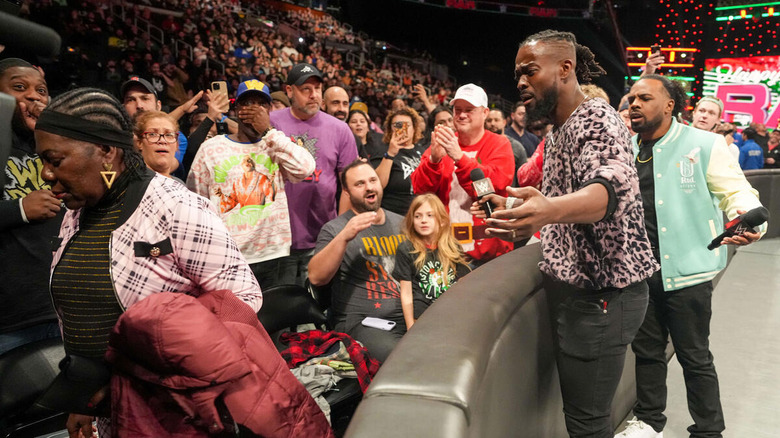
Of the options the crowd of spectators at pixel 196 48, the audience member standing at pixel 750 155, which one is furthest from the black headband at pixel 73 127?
the audience member standing at pixel 750 155

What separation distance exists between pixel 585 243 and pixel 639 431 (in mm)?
1266

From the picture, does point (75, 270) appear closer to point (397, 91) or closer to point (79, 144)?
point (79, 144)

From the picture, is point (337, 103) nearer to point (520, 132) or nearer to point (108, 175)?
point (520, 132)

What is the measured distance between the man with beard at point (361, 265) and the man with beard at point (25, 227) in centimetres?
132

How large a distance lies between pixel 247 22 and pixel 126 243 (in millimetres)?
17912

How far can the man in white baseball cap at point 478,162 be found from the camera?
3.12 meters

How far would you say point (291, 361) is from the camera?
2482 mm

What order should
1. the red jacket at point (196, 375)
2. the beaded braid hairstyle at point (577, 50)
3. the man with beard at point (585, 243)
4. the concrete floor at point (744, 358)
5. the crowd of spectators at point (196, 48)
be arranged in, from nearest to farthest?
1. the red jacket at point (196, 375)
2. the man with beard at point (585, 243)
3. the beaded braid hairstyle at point (577, 50)
4. the concrete floor at point (744, 358)
5. the crowd of spectators at point (196, 48)

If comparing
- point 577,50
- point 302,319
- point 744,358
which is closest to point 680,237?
point 577,50

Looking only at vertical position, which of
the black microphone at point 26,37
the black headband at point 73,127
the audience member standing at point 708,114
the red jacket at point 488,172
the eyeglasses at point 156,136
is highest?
the black microphone at point 26,37

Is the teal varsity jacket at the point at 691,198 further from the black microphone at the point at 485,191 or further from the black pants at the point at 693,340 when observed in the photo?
the black microphone at the point at 485,191

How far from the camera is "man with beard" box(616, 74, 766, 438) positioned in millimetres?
2307

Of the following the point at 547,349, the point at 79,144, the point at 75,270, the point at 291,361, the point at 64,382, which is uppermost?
the point at 79,144

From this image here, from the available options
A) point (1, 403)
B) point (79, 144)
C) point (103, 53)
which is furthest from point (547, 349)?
point (103, 53)
